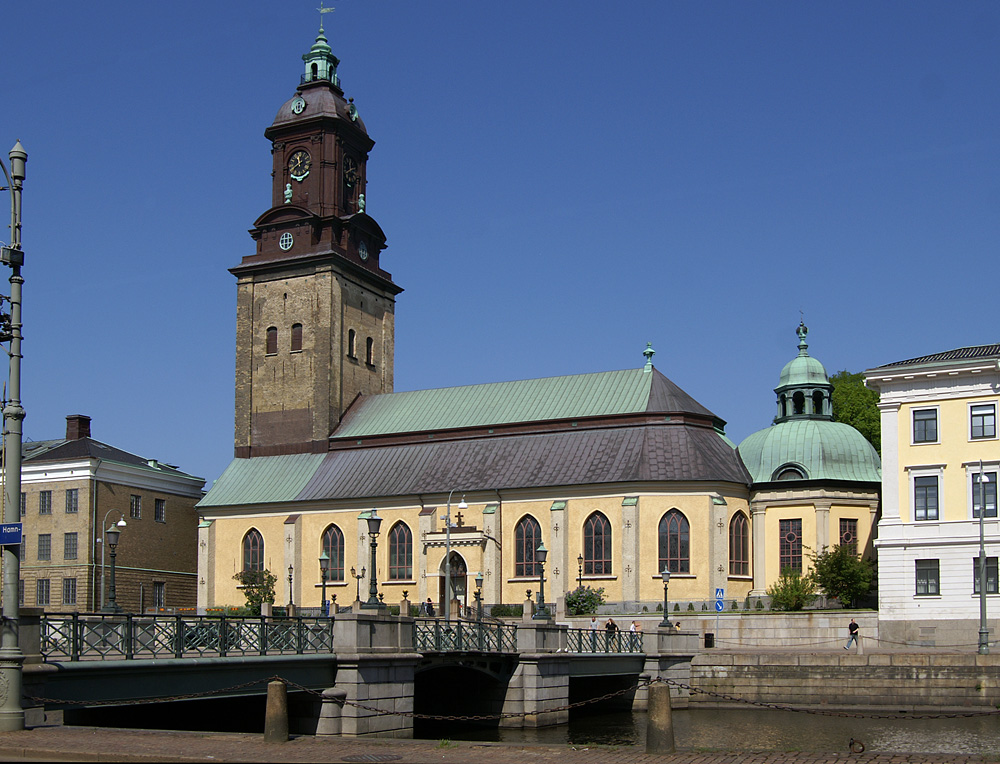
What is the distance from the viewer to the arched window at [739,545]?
214 ft

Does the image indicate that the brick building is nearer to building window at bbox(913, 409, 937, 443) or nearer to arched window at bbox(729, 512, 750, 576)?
arched window at bbox(729, 512, 750, 576)

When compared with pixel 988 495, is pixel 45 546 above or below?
below

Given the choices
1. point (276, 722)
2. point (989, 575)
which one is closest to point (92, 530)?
point (989, 575)

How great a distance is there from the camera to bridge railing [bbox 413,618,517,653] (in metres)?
36.2

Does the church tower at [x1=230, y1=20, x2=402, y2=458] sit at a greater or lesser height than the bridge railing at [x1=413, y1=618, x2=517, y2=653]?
greater

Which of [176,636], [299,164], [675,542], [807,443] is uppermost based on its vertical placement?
[299,164]

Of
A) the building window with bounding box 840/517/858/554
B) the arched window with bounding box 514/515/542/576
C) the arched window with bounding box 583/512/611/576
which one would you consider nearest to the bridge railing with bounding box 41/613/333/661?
the arched window with bounding box 583/512/611/576

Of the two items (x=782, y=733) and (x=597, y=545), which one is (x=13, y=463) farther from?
(x=597, y=545)

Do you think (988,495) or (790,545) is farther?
(790,545)

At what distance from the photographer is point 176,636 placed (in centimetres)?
2669

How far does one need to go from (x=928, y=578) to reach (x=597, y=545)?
1807 cm

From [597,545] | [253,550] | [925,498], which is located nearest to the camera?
[925,498]

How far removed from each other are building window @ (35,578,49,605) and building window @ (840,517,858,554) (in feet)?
149

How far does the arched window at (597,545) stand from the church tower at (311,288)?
1870 cm
